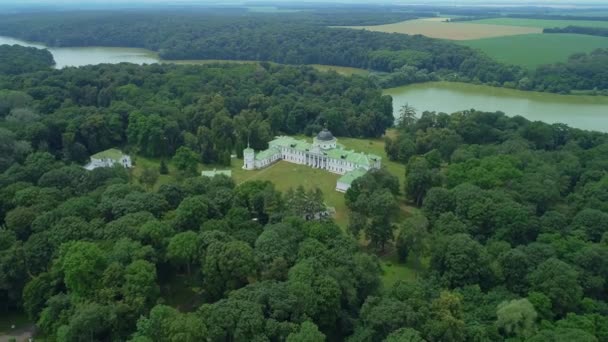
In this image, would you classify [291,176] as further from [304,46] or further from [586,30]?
[586,30]

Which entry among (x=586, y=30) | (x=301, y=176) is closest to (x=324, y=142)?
(x=301, y=176)

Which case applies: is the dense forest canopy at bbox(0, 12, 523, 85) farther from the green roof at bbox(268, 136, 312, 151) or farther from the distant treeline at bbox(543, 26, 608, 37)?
the distant treeline at bbox(543, 26, 608, 37)

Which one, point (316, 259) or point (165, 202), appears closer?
point (316, 259)

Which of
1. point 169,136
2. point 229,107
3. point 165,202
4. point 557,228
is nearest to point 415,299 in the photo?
point 557,228

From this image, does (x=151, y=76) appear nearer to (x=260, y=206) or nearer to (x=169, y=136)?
(x=169, y=136)

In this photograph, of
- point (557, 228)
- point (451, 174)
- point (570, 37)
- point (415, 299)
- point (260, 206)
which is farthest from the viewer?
point (570, 37)

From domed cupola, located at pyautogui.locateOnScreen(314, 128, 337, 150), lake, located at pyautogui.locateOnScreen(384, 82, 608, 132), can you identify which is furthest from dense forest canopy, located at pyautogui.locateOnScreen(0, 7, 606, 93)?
domed cupola, located at pyautogui.locateOnScreen(314, 128, 337, 150)
